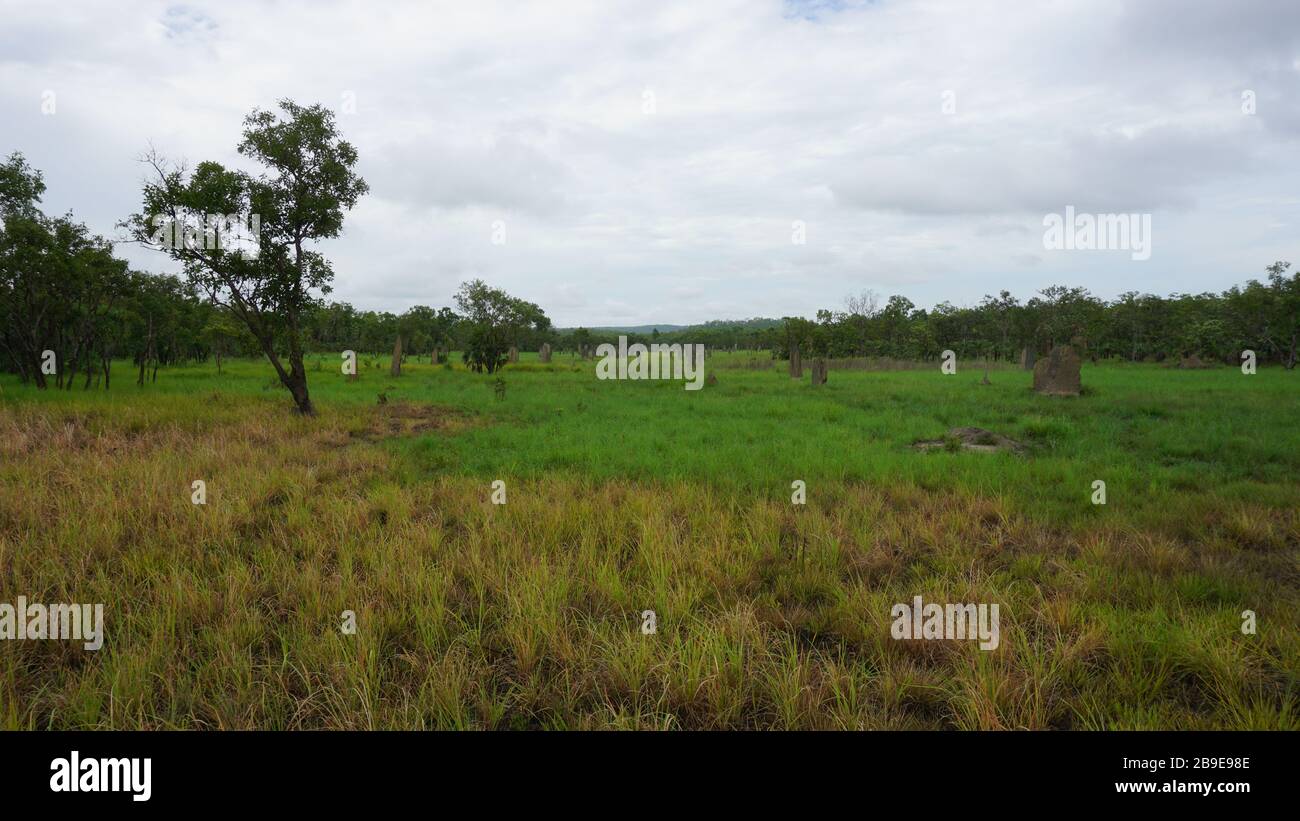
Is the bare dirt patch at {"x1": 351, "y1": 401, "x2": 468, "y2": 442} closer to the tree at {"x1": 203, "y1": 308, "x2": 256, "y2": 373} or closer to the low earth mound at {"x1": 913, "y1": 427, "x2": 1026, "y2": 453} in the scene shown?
the tree at {"x1": 203, "y1": 308, "x2": 256, "y2": 373}

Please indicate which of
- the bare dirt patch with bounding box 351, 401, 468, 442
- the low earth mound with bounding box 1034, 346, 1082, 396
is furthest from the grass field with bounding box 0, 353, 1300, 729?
the low earth mound with bounding box 1034, 346, 1082, 396

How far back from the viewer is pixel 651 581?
5.04 metres

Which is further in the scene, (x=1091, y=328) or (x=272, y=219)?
(x=1091, y=328)

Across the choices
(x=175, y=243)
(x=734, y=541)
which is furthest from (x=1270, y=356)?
(x=175, y=243)

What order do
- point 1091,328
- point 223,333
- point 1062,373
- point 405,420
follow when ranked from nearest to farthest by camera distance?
1. point 405,420
2. point 1062,373
3. point 223,333
4. point 1091,328

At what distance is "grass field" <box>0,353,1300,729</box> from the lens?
3.36 metres

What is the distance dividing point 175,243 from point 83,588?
13.9 metres

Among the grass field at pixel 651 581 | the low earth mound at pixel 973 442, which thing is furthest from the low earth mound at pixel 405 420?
the low earth mound at pixel 973 442

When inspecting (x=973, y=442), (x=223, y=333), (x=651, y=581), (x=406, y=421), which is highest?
(x=223, y=333)

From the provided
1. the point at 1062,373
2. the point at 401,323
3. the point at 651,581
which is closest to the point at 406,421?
the point at 651,581

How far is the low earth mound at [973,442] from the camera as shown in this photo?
36.4 feet

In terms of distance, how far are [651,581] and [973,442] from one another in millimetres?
10189

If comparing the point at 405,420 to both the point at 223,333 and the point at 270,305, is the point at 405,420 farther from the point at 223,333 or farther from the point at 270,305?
the point at 223,333
